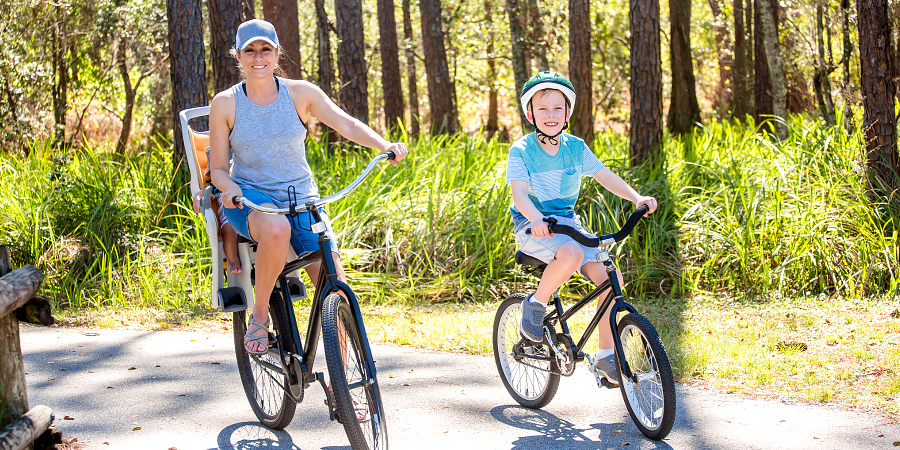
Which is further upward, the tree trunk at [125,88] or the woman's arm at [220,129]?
the tree trunk at [125,88]

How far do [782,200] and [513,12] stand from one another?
1041 cm

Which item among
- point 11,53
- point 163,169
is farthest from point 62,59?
point 163,169

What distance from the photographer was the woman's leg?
13.0 ft

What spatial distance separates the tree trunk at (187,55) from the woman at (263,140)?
556 cm

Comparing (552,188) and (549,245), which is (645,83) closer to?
(552,188)

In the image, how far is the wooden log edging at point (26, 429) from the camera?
3.49 m

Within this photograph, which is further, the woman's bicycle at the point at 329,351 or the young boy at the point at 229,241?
the young boy at the point at 229,241

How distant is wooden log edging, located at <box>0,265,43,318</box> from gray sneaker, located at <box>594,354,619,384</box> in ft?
8.83

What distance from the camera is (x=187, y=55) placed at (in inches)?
376

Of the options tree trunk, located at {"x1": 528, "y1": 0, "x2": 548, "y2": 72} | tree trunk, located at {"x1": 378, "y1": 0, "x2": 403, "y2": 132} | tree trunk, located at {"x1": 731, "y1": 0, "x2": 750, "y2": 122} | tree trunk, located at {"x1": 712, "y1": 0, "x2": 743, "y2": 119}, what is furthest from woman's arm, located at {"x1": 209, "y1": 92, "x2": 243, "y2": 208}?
tree trunk, located at {"x1": 712, "y1": 0, "x2": 743, "y2": 119}

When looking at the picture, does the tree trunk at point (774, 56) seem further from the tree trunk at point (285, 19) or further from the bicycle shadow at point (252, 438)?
the bicycle shadow at point (252, 438)

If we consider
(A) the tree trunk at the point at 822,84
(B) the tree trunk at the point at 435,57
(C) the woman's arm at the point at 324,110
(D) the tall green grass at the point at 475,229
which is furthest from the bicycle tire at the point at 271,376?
(B) the tree trunk at the point at 435,57

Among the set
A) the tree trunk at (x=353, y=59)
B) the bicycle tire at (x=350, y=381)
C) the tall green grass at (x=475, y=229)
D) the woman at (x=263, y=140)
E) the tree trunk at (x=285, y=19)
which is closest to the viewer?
the bicycle tire at (x=350, y=381)

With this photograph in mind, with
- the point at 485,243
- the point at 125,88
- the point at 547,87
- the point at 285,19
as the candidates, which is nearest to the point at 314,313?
the point at 547,87
